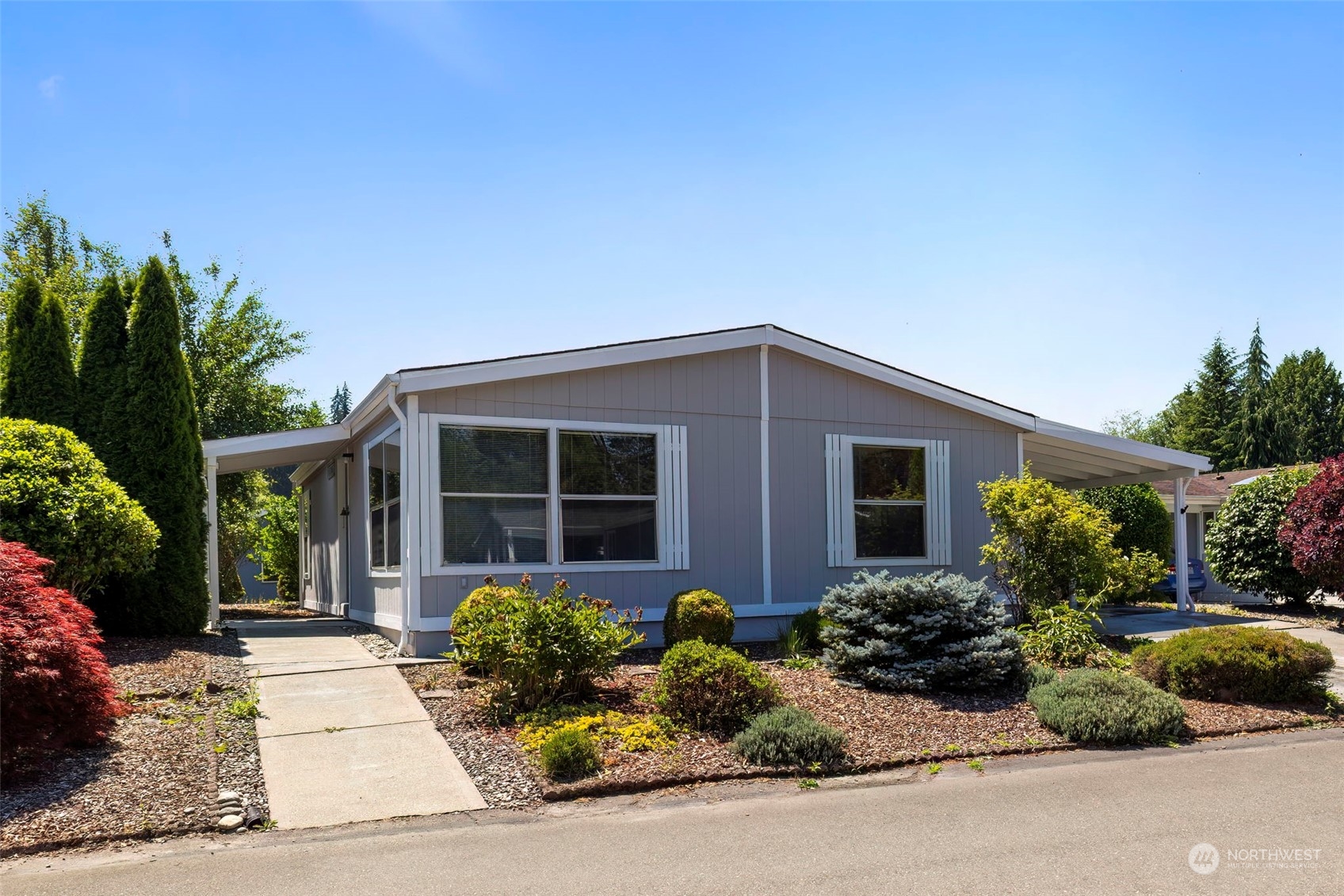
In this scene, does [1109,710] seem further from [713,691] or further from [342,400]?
[342,400]

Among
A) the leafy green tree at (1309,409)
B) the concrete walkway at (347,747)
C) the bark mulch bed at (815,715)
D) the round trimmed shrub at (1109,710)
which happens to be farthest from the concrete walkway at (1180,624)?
the leafy green tree at (1309,409)

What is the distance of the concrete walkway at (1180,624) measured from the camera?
12242mm

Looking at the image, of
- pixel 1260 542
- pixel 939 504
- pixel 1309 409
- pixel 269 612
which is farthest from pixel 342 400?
pixel 939 504

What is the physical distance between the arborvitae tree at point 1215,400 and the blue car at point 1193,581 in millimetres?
30671

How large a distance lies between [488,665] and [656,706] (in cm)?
138

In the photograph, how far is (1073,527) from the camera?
34.6 feet

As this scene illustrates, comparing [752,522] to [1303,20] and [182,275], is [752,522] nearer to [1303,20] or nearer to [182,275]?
[1303,20]

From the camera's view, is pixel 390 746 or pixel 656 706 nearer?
pixel 390 746

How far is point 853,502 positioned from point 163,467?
8.15m

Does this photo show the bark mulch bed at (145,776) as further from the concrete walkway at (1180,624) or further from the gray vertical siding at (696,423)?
the concrete walkway at (1180,624)

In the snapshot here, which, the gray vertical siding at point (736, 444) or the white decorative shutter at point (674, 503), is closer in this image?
the gray vertical siding at point (736, 444)

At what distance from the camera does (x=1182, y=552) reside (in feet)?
46.7

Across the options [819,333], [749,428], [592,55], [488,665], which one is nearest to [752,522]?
[749,428]

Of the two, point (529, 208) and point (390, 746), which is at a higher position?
point (529, 208)
